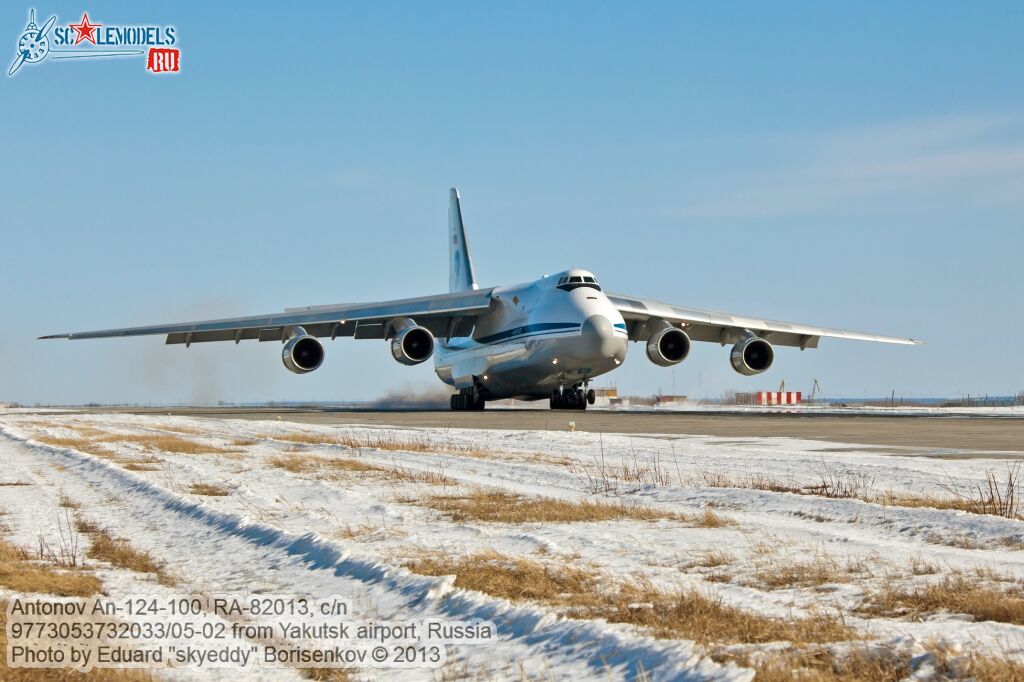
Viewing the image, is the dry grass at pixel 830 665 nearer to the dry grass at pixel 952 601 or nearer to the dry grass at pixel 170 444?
the dry grass at pixel 952 601

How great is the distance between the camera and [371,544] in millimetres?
7133

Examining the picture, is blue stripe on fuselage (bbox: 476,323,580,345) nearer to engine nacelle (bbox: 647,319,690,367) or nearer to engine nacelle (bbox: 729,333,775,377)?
engine nacelle (bbox: 647,319,690,367)

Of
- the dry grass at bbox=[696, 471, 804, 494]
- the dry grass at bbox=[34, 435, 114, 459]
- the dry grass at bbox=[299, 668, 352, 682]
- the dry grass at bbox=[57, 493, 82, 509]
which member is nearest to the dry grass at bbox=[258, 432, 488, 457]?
the dry grass at bbox=[34, 435, 114, 459]

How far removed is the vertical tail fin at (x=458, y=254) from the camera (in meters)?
47.2

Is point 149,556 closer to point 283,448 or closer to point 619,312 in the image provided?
point 283,448

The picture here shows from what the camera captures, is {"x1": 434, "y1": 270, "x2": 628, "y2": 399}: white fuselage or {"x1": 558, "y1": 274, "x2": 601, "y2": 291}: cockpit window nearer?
{"x1": 434, "y1": 270, "x2": 628, "y2": 399}: white fuselage

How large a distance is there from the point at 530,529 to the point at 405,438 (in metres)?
11.6

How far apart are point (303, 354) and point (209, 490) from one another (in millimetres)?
23621

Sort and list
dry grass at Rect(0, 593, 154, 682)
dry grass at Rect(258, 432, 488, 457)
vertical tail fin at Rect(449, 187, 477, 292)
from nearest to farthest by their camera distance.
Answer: dry grass at Rect(0, 593, 154, 682), dry grass at Rect(258, 432, 488, 457), vertical tail fin at Rect(449, 187, 477, 292)

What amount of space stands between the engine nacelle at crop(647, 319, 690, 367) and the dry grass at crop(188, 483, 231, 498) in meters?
24.2

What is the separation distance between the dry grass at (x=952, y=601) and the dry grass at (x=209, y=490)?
22.8 ft

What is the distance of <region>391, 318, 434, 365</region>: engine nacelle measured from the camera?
3356 cm

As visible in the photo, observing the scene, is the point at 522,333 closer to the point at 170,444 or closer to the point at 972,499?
the point at 170,444

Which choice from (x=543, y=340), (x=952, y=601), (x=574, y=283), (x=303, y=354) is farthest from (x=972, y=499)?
(x=303, y=354)
